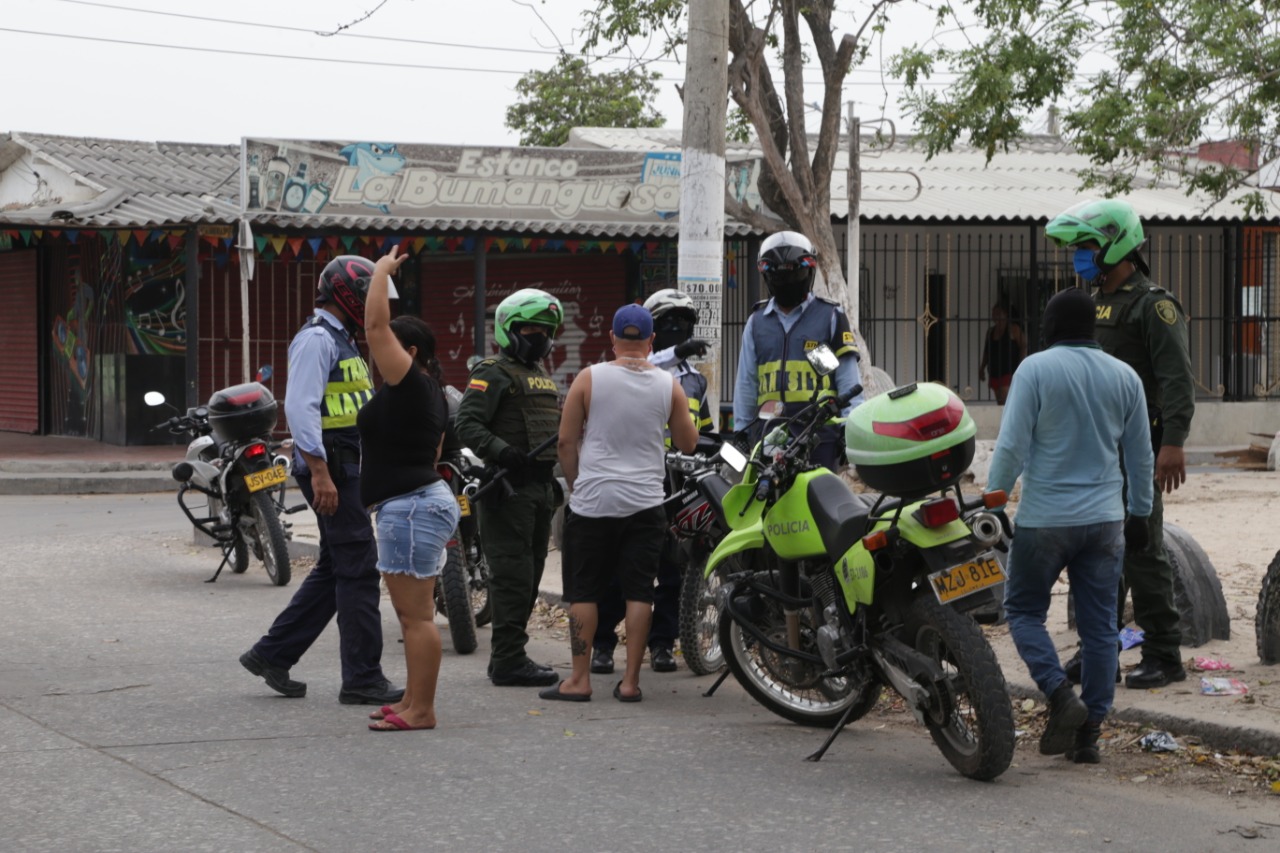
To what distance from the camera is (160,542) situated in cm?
1334

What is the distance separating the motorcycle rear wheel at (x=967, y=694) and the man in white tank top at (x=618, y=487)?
5.46 feet

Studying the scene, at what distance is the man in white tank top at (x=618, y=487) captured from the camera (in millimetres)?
7043

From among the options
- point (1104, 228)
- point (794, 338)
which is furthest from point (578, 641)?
point (1104, 228)

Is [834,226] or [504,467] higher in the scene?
[834,226]

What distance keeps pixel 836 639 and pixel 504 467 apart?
1.96 metres

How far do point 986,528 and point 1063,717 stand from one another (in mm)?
744

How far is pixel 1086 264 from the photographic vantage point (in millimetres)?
6598

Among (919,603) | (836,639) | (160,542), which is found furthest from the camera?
(160,542)

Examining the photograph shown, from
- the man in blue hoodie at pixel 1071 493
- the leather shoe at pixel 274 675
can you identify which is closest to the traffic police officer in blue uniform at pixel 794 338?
the man in blue hoodie at pixel 1071 493

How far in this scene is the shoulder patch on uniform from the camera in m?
6.51

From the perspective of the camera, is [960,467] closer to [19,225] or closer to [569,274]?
[19,225]

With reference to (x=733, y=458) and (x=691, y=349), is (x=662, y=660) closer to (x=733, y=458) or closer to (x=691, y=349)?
(x=691, y=349)

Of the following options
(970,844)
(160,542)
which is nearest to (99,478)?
(160,542)

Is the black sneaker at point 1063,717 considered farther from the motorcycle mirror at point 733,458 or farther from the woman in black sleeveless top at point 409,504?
the woman in black sleeveless top at point 409,504
